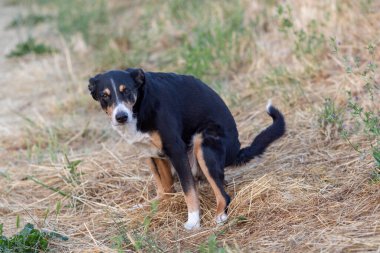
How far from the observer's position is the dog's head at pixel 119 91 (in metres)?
4.07

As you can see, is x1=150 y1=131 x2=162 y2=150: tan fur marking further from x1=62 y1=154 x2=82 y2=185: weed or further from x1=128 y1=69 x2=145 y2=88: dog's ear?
x1=62 y1=154 x2=82 y2=185: weed

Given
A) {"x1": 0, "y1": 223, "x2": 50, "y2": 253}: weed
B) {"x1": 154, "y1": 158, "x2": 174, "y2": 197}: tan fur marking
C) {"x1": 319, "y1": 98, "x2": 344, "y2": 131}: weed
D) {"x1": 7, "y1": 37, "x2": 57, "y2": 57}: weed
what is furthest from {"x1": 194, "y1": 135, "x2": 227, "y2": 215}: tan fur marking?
{"x1": 7, "y1": 37, "x2": 57, "y2": 57}: weed

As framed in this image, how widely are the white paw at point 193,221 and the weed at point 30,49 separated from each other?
6.28 m

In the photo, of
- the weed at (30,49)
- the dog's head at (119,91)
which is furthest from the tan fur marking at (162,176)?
the weed at (30,49)

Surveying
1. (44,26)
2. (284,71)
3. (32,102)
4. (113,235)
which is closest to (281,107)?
(284,71)

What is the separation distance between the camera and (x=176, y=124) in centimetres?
433

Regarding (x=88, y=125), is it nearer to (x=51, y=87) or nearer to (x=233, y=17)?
(x=51, y=87)

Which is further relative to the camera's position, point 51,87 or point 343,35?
point 51,87

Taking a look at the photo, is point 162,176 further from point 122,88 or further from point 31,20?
point 31,20

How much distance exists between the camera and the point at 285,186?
14.5 ft

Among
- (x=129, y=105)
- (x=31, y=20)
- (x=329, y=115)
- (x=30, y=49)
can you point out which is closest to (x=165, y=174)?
(x=129, y=105)

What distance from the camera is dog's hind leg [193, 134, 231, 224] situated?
430 cm

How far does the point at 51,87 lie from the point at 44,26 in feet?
12.7

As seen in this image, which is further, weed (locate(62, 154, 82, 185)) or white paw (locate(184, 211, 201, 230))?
weed (locate(62, 154, 82, 185))
